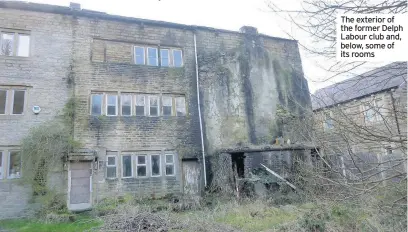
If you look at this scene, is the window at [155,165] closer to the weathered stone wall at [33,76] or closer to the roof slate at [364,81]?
the weathered stone wall at [33,76]

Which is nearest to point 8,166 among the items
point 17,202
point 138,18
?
point 17,202

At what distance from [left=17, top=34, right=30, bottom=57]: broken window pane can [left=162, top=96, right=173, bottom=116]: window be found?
267 inches

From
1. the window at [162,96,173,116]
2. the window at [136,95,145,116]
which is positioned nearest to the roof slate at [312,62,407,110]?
the window at [162,96,173,116]

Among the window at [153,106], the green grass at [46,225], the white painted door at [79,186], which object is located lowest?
the green grass at [46,225]

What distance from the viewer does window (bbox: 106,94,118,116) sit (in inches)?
572

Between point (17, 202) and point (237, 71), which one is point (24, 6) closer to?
point (17, 202)

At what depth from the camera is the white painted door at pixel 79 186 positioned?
42.4ft

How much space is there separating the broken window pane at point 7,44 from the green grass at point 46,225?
24.2 ft

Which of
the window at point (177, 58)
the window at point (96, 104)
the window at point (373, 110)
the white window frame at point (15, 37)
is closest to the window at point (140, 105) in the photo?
the window at point (96, 104)

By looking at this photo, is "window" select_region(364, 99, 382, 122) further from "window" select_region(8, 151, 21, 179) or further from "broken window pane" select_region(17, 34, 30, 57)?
"broken window pane" select_region(17, 34, 30, 57)

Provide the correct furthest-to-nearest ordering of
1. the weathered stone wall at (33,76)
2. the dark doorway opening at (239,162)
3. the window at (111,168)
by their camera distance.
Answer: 1. the dark doorway opening at (239,162)
2. the window at (111,168)
3. the weathered stone wall at (33,76)

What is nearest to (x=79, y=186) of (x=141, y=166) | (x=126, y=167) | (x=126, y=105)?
(x=126, y=167)

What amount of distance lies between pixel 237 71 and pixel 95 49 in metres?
8.11

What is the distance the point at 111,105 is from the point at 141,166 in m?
3.40
